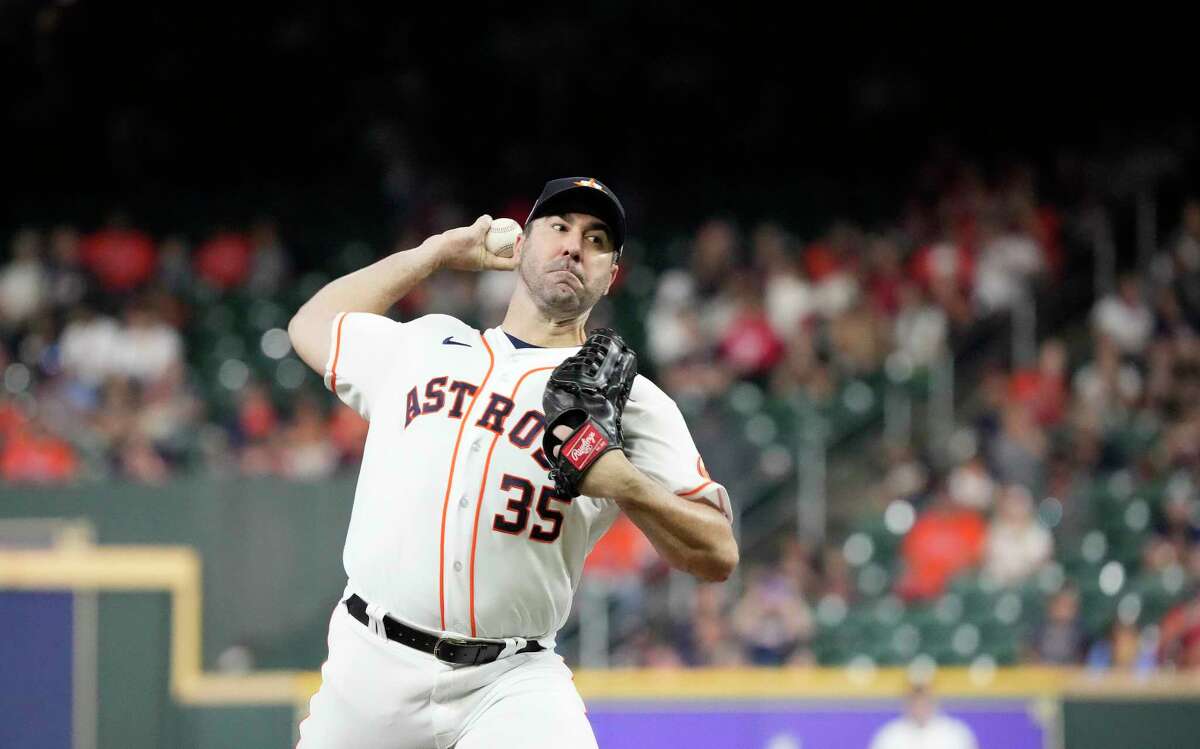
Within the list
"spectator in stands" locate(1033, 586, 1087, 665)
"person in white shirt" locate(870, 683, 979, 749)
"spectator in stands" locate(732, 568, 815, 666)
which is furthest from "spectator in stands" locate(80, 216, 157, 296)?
"spectator in stands" locate(1033, 586, 1087, 665)

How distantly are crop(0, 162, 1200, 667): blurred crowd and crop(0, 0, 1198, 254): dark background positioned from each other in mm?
1418

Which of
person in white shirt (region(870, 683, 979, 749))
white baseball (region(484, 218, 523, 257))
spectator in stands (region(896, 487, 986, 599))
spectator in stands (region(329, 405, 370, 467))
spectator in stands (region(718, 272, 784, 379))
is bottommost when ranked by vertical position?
person in white shirt (region(870, 683, 979, 749))

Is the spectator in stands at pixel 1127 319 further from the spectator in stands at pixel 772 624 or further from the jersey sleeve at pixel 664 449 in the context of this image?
the jersey sleeve at pixel 664 449

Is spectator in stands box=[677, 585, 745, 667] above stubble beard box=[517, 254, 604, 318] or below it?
below

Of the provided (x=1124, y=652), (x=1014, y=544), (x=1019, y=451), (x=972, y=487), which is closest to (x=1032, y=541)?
(x=1014, y=544)

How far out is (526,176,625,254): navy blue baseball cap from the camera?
3.32 metres

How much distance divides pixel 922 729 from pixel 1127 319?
4393 mm

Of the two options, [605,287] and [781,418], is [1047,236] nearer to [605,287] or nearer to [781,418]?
[781,418]

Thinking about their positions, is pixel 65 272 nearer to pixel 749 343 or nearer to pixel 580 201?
pixel 749 343

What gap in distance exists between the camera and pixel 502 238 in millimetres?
3475

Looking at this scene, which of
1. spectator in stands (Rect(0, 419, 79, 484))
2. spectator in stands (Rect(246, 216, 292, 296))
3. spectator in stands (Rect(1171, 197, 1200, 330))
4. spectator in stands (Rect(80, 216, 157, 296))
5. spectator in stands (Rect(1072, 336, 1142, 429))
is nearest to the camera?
spectator in stands (Rect(0, 419, 79, 484))

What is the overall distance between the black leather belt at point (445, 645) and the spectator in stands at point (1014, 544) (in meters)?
6.62

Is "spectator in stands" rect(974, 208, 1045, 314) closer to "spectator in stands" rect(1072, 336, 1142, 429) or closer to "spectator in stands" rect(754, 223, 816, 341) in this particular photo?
"spectator in stands" rect(1072, 336, 1142, 429)

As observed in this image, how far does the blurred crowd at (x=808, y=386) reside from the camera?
937 cm
